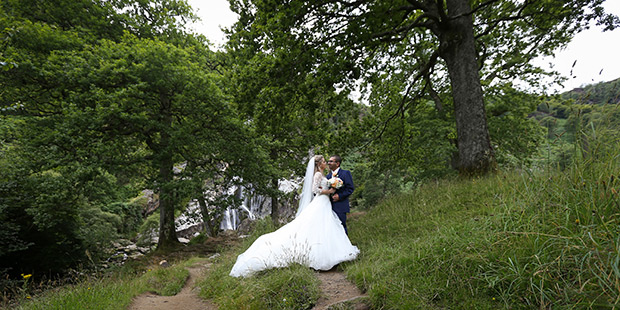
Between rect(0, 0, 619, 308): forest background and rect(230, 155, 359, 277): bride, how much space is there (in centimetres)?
291

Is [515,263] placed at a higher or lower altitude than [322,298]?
higher

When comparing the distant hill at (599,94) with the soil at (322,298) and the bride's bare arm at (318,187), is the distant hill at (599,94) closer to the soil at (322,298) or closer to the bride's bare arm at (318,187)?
the soil at (322,298)

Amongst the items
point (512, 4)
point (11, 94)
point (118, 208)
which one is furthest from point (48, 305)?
point (118, 208)

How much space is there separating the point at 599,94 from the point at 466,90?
4.21 meters

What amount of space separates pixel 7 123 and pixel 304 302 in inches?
475

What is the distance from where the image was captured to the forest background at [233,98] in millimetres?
6500

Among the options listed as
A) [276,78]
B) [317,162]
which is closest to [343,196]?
[317,162]

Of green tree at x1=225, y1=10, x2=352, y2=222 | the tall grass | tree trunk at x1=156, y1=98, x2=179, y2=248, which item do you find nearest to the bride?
the tall grass

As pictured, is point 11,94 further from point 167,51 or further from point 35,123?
point 167,51

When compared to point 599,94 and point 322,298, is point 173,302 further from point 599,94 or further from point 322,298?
point 599,94

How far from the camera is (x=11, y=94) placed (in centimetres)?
1012

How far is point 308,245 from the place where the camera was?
4.67m

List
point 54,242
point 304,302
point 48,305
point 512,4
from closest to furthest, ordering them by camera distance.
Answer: point 304,302
point 48,305
point 512,4
point 54,242

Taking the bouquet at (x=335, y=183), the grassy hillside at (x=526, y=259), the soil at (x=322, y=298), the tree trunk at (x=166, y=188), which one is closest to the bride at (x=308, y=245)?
the bouquet at (x=335, y=183)
